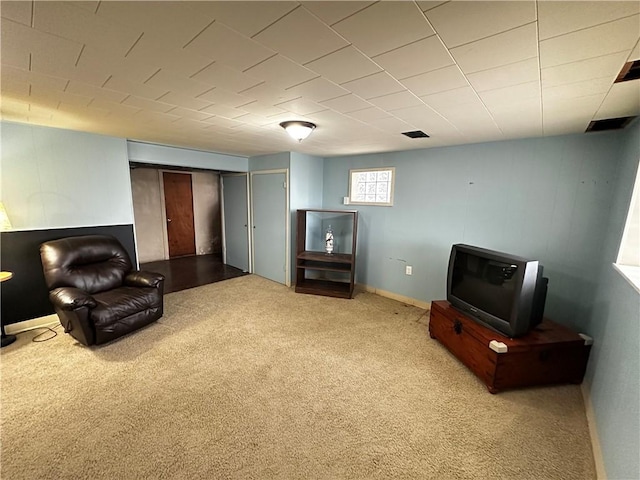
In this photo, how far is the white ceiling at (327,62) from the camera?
97 cm

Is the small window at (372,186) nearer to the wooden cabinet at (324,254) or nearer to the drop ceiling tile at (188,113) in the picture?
the wooden cabinet at (324,254)

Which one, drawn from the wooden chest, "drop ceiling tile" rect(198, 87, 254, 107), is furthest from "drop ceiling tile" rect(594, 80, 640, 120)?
"drop ceiling tile" rect(198, 87, 254, 107)

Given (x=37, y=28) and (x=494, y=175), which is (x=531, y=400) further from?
(x=37, y=28)

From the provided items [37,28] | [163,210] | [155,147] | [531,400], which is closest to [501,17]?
[37,28]

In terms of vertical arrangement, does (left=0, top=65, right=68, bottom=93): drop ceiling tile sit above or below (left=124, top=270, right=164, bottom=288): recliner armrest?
above

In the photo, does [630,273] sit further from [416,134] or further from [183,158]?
[183,158]

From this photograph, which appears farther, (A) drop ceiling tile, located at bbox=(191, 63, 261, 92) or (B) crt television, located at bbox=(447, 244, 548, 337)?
(B) crt television, located at bbox=(447, 244, 548, 337)

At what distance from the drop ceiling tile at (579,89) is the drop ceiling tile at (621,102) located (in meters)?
0.06

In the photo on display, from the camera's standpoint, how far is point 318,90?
1679mm

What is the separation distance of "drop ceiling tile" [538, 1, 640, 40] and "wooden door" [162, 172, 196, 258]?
21.4 ft

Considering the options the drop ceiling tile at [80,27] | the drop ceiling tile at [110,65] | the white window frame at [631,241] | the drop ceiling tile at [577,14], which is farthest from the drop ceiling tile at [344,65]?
the white window frame at [631,241]

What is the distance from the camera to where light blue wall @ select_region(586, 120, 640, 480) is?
1.22 m

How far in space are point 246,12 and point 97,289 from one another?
322 centimetres

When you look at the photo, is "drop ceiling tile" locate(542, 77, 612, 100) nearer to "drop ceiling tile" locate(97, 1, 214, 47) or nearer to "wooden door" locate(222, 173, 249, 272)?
"drop ceiling tile" locate(97, 1, 214, 47)
